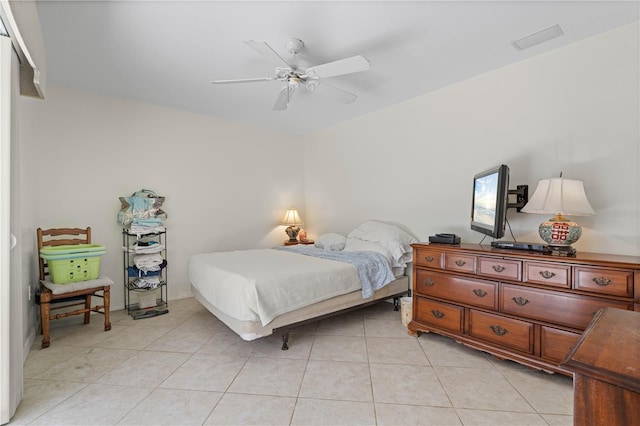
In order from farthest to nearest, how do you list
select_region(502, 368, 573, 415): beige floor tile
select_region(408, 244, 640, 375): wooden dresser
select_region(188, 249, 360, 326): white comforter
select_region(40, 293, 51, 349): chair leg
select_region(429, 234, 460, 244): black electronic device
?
select_region(429, 234, 460, 244): black electronic device < select_region(40, 293, 51, 349): chair leg < select_region(188, 249, 360, 326): white comforter < select_region(408, 244, 640, 375): wooden dresser < select_region(502, 368, 573, 415): beige floor tile

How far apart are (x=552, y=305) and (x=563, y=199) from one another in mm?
767

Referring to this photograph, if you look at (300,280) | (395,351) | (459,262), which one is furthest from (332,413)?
(459,262)

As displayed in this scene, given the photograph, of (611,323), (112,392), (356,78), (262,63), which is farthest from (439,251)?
(112,392)

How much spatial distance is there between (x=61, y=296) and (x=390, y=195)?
12.2ft

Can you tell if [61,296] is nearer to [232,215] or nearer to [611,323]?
[232,215]

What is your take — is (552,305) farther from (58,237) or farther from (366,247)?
(58,237)

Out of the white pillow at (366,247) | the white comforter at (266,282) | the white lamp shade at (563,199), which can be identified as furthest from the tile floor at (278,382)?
the white lamp shade at (563,199)

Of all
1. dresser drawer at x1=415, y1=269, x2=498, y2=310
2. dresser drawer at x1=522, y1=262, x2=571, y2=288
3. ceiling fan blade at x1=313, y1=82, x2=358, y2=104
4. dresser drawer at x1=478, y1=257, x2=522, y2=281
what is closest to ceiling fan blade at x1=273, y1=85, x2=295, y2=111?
ceiling fan blade at x1=313, y1=82, x2=358, y2=104

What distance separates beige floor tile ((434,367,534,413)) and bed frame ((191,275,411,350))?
3.33 feet

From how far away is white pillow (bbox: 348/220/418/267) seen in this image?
11.3 ft

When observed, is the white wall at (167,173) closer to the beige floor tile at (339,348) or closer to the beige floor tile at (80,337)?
the beige floor tile at (80,337)

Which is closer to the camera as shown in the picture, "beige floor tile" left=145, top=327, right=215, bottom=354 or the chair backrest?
"beige floor tile" left=145, top=327, right=215, bottom=354

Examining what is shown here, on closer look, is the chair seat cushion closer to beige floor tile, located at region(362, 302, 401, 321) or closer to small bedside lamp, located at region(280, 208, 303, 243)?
small bedside lamp, located at region(280, 208, 303, 243)

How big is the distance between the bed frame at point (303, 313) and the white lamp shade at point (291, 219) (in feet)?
6.66
